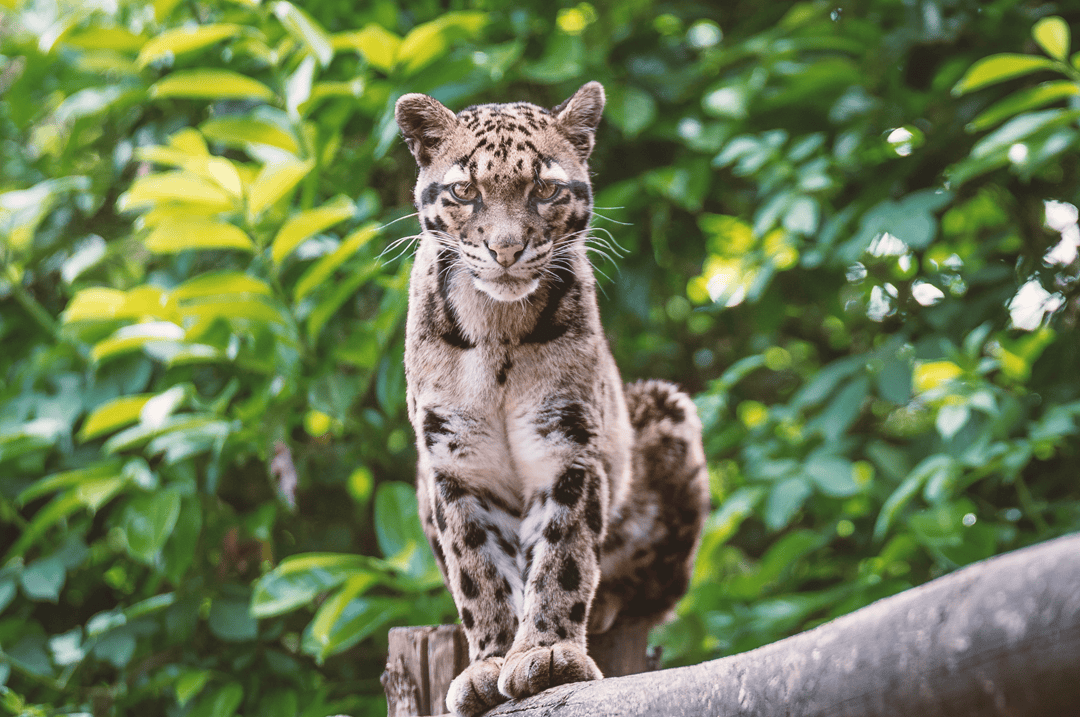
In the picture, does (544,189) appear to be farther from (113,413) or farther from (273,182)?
(113,413)

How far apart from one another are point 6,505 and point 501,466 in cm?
378

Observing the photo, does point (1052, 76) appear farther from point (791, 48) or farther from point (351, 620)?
point (351, 620)

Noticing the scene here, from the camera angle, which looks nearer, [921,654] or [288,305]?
[921,654]

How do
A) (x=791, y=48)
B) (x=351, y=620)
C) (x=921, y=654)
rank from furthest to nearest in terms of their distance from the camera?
1. (x=791, y=48)
2. (x=351, y=620)
3. (x=921, y=654)

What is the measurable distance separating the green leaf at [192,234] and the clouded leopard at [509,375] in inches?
57.5

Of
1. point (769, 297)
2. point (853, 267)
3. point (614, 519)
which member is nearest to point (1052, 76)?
point (853, 267)

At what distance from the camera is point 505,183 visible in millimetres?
2865

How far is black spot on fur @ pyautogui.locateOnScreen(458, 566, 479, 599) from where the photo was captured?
9.86 ft

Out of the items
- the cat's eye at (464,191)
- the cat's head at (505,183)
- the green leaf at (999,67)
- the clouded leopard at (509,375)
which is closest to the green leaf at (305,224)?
the clouded leopard at (509,375)

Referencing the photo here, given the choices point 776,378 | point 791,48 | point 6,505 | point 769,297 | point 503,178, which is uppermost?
point 503,178

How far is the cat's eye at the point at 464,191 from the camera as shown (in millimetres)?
2900

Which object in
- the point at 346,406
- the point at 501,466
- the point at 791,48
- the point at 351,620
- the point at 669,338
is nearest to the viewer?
the point at 501,466

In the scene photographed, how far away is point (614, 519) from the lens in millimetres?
3777

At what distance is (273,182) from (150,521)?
6.02ft
